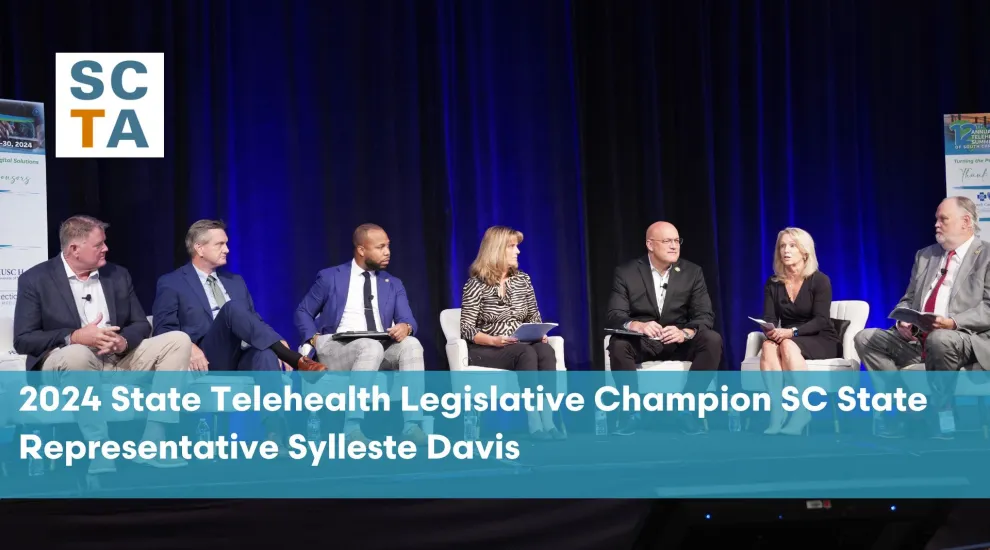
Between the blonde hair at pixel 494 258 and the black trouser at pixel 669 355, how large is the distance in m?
0.68

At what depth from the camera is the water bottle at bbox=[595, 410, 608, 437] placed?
4363 millimetres

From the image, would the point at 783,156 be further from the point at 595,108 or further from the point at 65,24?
the point at 65,24

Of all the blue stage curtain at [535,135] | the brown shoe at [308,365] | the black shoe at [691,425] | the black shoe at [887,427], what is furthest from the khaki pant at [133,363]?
the black shoe at [887,427]

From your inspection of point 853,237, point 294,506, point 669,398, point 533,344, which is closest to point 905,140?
point 853,237

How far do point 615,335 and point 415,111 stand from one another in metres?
2.00

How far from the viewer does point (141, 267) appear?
532 cm

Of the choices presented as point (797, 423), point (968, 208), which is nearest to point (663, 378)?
point (797, 423)

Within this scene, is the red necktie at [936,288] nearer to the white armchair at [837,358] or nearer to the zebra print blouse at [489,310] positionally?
the white armchair at [837,358]

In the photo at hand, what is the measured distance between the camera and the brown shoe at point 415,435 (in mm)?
3868

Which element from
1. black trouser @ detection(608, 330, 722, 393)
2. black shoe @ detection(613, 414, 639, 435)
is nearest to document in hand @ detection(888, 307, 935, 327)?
black trouser @ detection(608, 330, 722, 393)

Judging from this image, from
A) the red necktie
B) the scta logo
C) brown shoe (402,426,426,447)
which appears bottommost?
brown shoe (402,426,426,447)

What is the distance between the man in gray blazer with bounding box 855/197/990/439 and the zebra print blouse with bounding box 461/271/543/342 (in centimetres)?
174
